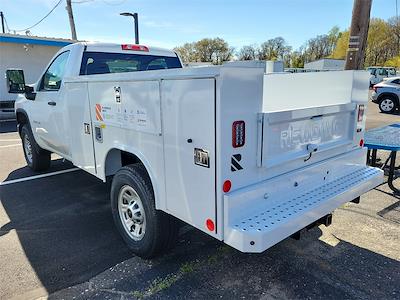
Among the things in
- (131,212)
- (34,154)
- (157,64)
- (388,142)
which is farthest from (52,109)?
(388,142)

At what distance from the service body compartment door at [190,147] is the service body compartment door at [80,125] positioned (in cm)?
149

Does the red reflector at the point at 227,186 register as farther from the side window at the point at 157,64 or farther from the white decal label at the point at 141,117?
the side window at the point at 157,64

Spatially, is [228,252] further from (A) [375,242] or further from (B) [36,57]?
(B) [36,57]

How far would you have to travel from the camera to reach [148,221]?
119 inches

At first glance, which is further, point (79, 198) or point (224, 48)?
point (224, 48)

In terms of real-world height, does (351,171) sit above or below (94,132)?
below

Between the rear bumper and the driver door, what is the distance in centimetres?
284

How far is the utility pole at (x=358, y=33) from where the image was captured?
5.70 metres

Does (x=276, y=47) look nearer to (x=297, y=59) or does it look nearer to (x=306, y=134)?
(x=297, y=59)

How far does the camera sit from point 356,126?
3387 mm

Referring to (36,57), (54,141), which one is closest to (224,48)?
(36,57)

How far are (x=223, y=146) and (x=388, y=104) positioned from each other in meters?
15.8

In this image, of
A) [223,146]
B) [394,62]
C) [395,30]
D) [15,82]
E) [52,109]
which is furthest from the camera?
[395,30]

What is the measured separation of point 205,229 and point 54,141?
3269 millimetres
